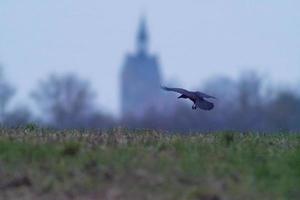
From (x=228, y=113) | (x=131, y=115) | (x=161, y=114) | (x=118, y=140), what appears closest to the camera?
(x=118, y=140)

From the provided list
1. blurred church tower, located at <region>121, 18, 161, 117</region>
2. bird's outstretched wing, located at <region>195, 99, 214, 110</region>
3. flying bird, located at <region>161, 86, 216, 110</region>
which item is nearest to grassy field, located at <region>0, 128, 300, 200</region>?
flying bird, located at <region>161, 86, 216, 110</region>

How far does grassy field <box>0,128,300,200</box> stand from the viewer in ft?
28.9

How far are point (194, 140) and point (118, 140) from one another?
107cm

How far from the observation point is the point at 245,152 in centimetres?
1052

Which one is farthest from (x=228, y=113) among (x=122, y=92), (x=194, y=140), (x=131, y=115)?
(x=122, y=92)

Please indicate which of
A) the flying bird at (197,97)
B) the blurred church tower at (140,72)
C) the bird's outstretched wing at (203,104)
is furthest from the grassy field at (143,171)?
the blurred church tower at (140,72)

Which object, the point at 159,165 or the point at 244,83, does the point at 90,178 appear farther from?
the point at 244,83

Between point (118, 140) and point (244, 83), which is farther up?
point (244, 83)

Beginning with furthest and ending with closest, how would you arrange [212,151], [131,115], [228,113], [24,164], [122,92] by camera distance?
[122,92]
[131,115]
[228,113]
[212,151]
[24,164]

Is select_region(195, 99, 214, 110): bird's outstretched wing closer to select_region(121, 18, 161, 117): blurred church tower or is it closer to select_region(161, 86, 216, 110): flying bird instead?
select_region(161, 86, 216, 110): flying bird

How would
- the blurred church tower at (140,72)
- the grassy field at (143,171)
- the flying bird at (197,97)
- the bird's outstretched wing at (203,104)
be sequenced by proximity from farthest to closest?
the blurred church tower at (140,72), the bird's outstretched wing at (203,104), the flying bird at (197,97), the grassy field at (143,171)

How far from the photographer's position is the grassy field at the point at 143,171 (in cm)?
880

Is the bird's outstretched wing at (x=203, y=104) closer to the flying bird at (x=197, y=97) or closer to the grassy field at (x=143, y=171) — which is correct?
the flying bird at (x=197, y=97)

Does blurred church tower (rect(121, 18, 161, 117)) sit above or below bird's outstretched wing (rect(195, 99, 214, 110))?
above
